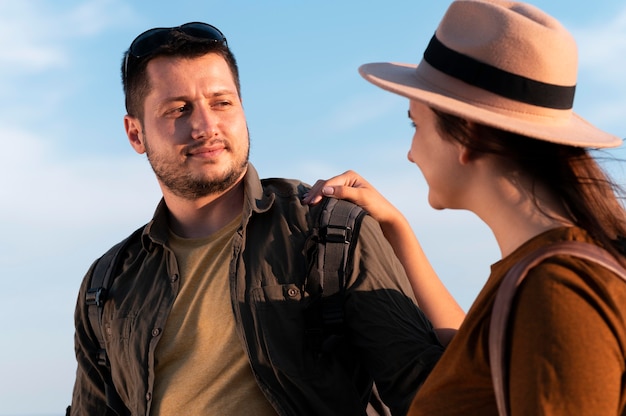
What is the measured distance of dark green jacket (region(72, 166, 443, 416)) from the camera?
4.86m

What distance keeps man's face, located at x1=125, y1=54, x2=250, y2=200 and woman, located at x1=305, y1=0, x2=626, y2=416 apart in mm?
2291

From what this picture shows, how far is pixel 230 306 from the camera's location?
5.17 m

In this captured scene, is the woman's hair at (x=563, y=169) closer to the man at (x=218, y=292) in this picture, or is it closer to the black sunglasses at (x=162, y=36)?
the man at (x=218, y=292)

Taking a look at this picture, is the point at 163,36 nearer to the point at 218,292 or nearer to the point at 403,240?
the point at 218,292

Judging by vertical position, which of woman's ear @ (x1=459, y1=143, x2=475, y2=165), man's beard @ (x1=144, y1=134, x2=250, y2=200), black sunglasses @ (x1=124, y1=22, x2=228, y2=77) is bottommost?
man's beard @ (x1=144, y1=134, x2=250, y2=200)

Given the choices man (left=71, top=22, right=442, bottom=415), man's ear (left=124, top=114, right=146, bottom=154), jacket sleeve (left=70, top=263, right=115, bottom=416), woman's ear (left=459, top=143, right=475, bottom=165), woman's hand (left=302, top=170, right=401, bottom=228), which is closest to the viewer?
woman's ear (left=459, top=143, right=475, bottom=165)

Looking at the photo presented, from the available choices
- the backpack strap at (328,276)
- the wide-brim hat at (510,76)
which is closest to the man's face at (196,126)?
the backpack strap at (328,276)

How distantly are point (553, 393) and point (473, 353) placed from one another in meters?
0.36

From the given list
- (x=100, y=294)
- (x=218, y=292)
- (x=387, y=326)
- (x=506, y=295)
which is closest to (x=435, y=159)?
(x=506, y=295)

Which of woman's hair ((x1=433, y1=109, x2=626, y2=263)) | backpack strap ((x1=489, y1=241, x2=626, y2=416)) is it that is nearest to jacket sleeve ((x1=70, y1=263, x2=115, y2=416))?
woman's hair ((x1=433, y1=109, x2=626, y2=263))

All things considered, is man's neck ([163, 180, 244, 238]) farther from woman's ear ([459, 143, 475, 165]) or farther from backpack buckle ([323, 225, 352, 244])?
woman's ear ([459, 143, 475, 165])

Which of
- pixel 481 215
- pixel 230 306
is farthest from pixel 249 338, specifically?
pixel 481 215

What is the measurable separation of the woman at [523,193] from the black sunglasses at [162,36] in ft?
9.00

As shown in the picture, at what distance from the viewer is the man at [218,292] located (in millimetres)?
4926
